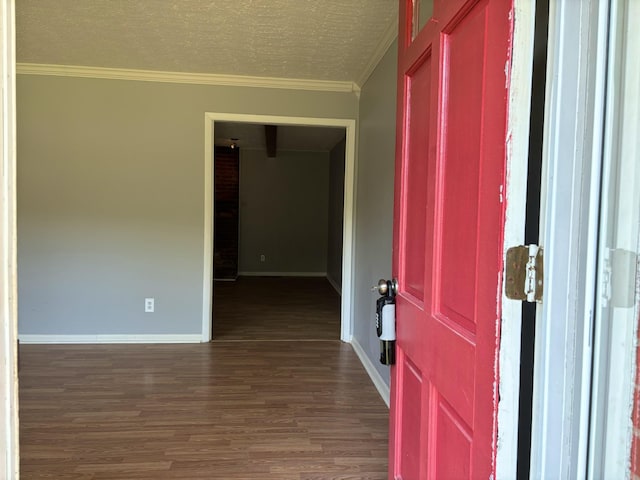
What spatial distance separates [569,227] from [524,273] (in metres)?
0.11

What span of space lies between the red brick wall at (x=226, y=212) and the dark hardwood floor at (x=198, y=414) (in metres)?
4.12

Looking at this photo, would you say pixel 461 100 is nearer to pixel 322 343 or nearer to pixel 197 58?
pixel 197 58

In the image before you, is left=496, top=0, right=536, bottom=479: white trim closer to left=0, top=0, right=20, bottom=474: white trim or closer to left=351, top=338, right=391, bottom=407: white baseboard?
left=0, top=0, right=20, bottom=474: white trim

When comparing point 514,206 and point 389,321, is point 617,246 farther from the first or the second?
point 389,321

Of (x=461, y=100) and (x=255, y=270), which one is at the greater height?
(x=461, y=100)

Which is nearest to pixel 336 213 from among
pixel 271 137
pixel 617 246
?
pixel 271 137

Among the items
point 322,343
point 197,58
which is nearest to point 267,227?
point 322,343

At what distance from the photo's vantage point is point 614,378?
0.63 m

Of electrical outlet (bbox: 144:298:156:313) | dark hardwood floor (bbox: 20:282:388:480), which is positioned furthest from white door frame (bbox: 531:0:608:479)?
electrical outlet (bbox: 144:298:156:313)

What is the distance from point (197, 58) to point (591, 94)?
125 inches

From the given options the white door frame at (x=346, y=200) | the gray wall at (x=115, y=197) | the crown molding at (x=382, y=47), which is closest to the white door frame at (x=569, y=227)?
the crown molding at (x=382, y=47)

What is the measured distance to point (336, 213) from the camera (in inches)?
287

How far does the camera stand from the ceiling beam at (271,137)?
18.6ft

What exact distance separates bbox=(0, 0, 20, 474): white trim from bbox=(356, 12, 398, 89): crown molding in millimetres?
2162
